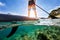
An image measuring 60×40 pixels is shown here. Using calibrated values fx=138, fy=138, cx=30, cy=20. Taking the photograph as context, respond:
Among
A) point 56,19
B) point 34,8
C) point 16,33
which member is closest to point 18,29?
point 16,33

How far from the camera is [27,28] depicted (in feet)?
8.30

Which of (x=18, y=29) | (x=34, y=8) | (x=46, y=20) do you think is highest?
(x=34, y=8)

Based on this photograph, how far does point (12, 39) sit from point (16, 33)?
129mm

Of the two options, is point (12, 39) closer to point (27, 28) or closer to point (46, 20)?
point (27, 28)

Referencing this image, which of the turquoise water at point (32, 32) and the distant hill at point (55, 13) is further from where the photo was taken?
the distant hill at point (55, 13)

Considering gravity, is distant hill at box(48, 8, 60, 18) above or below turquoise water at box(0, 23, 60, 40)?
above

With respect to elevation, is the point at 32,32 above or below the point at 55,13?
below

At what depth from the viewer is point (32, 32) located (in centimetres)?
253

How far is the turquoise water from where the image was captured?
2.50 metres

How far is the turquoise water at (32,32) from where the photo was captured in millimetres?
2498

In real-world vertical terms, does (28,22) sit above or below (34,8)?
below

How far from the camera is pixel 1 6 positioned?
255cm

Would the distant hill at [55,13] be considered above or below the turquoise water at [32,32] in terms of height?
above

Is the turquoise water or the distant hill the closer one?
the turquoise water
